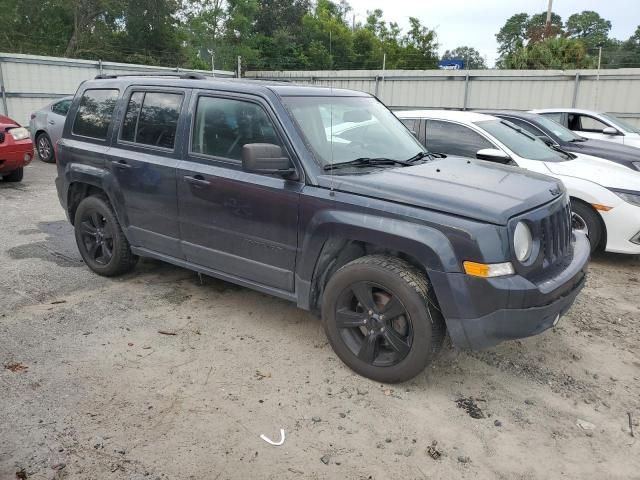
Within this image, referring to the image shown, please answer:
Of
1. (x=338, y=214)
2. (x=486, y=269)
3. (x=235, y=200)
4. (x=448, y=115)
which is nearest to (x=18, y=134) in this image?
(x=235, y=200)

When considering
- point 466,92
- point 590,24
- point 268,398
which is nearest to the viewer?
point 268,398

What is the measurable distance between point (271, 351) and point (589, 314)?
9.34 feet

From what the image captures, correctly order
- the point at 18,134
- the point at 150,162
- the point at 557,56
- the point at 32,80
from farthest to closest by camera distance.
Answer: the point at 557,56, the point at 32,80, the point at 18,134, the point at 150,162

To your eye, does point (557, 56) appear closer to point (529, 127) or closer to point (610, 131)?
point (610, 131)

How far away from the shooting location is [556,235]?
342cm

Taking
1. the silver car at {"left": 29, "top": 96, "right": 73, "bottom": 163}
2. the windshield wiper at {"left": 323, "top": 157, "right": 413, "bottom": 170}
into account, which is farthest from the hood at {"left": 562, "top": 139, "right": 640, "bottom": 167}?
the silver car at {"left": 29, "top": 96, "right": 73, "bottom": 163}

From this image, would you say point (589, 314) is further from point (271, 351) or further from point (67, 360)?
point (67, 360)

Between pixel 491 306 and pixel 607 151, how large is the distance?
20.0 ft

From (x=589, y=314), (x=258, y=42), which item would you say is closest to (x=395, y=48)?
(x=258, y=42)

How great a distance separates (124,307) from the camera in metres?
4.51

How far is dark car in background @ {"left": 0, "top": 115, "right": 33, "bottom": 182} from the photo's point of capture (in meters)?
8.79

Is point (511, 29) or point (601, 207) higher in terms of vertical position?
point (511, 29)

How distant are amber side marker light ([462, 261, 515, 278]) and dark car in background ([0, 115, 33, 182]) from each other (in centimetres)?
856

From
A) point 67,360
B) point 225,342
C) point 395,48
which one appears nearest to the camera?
point 67,360
